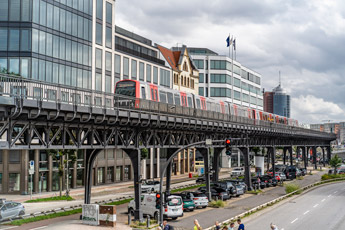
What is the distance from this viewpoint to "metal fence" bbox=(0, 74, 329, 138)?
21516 millimetres

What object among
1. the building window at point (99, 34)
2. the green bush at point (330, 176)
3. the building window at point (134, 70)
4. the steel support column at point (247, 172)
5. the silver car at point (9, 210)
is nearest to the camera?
the silver car at point (9, 210)

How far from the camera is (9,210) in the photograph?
31.3m

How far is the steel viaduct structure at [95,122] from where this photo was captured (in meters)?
21.6

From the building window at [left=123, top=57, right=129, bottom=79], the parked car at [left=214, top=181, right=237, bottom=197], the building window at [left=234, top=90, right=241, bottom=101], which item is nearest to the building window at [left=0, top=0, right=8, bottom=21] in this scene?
the building window at [left=123, top=57, right=129, bottom=79]

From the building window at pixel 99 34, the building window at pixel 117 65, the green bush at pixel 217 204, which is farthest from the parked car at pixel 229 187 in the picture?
the building window at pixel 99 34

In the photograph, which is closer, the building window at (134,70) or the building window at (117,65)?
the building window at (117,65)

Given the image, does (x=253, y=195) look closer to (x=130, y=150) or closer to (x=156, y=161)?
(x=130, y=150)

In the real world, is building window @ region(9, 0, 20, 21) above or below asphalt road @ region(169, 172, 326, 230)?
above

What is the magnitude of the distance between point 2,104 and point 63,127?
5233 mm

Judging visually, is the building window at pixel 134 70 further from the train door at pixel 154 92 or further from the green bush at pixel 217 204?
the green bush at pixel 217 204

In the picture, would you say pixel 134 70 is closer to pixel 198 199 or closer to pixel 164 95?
pixel 164 95

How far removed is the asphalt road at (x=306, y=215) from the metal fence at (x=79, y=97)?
11542 millimetres

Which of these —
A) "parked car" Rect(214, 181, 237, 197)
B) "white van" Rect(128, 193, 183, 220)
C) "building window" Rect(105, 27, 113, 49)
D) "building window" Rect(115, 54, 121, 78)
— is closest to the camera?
"white van" Rect(128, 193, 183, 220)

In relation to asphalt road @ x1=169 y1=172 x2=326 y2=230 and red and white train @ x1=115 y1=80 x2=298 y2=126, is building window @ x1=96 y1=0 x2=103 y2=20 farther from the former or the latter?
asphalt road @ x1=169 y1=172 x2=326 y2=230
